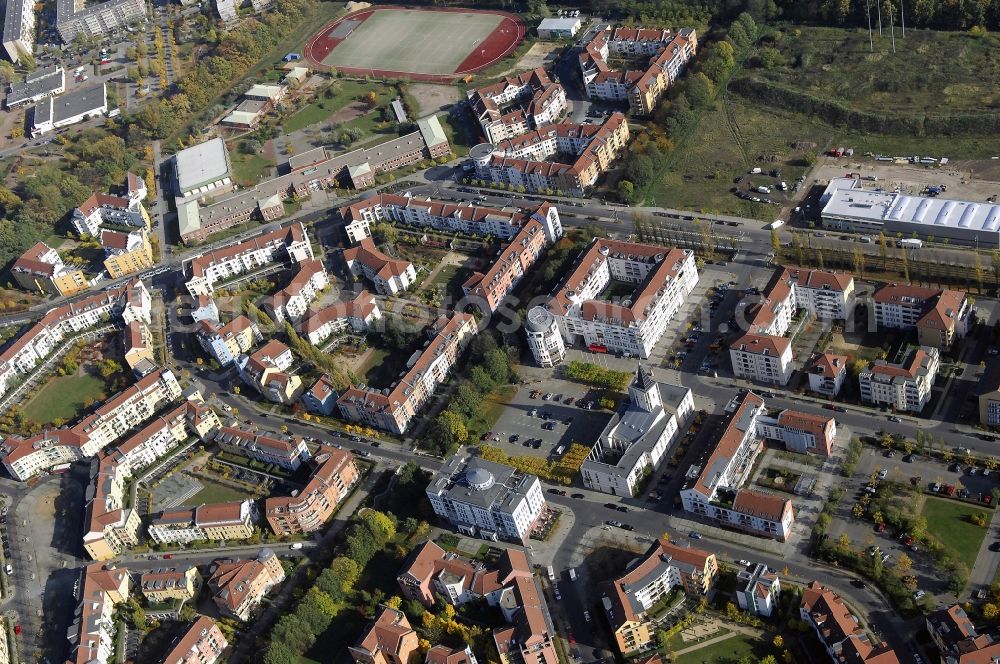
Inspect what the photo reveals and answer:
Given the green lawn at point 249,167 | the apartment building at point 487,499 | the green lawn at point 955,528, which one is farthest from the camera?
the green lawn at point 249,167

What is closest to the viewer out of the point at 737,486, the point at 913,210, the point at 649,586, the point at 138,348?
the point at 649,586

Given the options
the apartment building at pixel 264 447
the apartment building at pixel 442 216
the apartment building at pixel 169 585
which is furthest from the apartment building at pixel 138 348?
the apartment building at pixel 169 585

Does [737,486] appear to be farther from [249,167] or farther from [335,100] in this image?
[335,100]

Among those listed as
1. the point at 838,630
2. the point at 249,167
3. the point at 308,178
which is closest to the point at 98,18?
the point at 249,167

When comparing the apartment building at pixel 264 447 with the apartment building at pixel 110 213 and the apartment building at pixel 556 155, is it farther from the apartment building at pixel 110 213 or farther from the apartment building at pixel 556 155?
the apartment building at pixel 556 155

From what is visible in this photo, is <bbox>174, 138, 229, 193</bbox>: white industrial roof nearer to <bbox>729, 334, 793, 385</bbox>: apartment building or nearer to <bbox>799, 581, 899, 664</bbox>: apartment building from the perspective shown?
<bbox>729, 334, 793, 385</bbox>: apartment building

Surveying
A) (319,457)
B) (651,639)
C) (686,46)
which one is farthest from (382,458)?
(686,46)

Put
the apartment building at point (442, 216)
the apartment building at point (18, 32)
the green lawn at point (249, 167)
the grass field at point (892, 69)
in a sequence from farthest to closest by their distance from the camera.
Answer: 1. the apartment building at point (18, 32)
2. the green lawn at point (249, 167)
3. the grass field at point (892, 69)
4. the apartment building at point (442, 216)

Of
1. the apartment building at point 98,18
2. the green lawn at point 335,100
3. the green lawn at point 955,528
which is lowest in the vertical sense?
the green lawn at point 955,528
